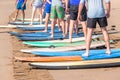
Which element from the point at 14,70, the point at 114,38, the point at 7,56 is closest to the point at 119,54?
the point at 14,70

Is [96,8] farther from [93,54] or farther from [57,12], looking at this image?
[57,12]

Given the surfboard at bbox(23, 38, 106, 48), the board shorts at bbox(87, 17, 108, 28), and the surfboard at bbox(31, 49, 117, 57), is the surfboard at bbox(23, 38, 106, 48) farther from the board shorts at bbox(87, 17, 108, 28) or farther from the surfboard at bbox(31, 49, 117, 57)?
the board shorts at bbox(87, 17, 108, 28)

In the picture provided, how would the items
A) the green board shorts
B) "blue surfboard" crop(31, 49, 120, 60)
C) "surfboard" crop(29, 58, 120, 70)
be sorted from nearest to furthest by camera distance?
"surfboard" crop(29, 58, 120, 70)
"blue surfboard" crop(31, 49, 120, 60)
the green board shorts

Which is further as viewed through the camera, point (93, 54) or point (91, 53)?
point (91, 53)

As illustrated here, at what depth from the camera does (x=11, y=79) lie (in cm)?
766

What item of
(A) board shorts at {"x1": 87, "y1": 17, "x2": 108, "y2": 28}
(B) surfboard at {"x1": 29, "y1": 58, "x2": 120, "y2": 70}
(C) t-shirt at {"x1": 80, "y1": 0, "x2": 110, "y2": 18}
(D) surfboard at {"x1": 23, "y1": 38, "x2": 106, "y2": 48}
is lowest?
(B) surfboard at {"x1": 29, "y1": 58, "x2": 120, "y2": 70}

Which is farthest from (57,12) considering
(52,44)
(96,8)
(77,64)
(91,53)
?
(77,64)

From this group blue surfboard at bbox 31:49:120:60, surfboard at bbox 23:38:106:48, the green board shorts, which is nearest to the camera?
blue surfboard at bbox 31:49:120:60

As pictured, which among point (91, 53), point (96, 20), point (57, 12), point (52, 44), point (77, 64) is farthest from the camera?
point (57, 12)

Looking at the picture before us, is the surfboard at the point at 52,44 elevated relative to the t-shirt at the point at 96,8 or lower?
lower

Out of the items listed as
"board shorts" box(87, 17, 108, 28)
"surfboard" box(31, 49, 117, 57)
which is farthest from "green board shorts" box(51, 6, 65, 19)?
"board shorts" box(87, 17, 108, 28)

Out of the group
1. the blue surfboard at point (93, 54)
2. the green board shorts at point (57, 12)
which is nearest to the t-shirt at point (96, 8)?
the blue surfboard at point (93, 54)

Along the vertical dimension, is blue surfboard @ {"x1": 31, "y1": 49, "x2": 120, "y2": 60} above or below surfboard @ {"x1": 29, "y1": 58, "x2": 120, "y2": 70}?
above

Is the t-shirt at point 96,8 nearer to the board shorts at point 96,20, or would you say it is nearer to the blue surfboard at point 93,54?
the board shorts at point 96,20
